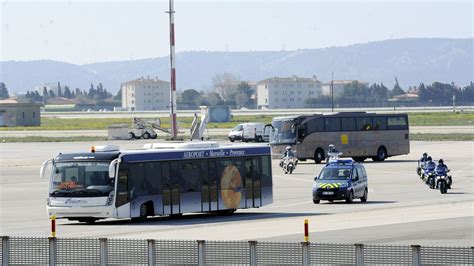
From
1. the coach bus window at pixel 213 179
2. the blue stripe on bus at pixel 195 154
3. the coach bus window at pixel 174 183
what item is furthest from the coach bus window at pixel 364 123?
the coach bus window at pixel 174 183

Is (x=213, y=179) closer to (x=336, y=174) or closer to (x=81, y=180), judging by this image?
(x=81, y=180)

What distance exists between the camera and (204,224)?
1389 inches

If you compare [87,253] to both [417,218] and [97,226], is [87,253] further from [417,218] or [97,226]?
[417,218]

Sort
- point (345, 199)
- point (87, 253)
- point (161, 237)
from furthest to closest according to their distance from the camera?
point (345, 199) → point (161, 237) → point (87, 253)

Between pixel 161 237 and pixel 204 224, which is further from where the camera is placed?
pixel 204 224

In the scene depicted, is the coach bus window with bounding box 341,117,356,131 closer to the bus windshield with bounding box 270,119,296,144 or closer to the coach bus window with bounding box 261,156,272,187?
the bus windshield with bounding box 270,119,296,144

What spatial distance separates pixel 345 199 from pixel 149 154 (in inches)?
374

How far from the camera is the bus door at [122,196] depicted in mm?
35625

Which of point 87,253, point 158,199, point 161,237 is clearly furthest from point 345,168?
point 87,253

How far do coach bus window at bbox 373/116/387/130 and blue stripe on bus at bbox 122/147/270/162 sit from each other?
34.5m

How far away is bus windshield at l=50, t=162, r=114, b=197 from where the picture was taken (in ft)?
117

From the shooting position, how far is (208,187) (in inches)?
1507

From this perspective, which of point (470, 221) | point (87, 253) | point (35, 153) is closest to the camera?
point (87, 253)

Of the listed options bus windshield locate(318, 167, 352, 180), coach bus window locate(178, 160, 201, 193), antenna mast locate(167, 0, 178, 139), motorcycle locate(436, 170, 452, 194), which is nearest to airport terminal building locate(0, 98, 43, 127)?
antenna mast locate(167, 0, 178, 139)
